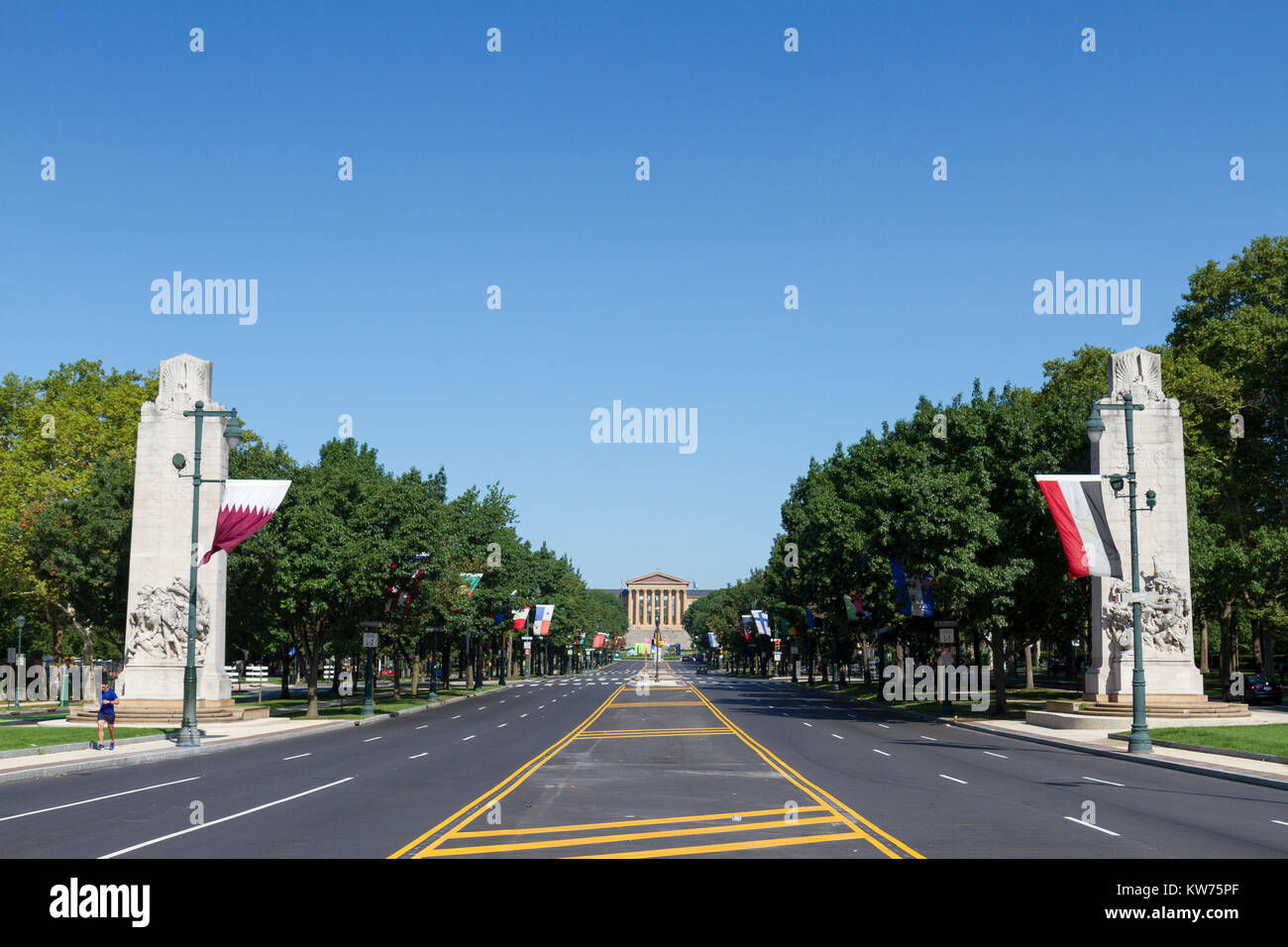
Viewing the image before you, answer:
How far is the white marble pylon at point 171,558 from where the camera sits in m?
41.6

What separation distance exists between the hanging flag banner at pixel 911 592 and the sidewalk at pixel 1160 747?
4.79 metres

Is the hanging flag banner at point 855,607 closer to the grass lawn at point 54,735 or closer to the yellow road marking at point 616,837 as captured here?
the grass lawn at point 54,735

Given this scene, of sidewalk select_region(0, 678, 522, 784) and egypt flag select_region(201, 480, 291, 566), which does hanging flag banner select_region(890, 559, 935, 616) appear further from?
egypt flag select_region(201, 480, 291, 566)

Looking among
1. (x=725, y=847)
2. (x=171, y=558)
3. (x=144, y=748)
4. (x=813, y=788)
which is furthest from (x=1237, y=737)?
(x=171, y=558)

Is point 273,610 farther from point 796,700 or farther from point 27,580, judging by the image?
point 796,700

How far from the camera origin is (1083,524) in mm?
35844

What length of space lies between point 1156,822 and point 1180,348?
6624 centimetres

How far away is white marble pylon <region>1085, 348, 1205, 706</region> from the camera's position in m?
40.1

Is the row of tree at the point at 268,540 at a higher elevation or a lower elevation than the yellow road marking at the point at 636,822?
higher

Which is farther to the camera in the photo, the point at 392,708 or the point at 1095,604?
the point at 392,708

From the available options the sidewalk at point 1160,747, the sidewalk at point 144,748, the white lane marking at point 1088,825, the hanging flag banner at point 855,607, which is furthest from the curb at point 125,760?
the hanging flag banner at point 855,607

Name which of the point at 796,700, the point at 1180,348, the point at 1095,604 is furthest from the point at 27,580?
the point at 1180,348
